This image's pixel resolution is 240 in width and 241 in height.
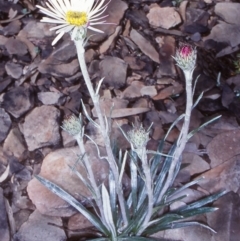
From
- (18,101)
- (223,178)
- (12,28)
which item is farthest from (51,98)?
(223,178)

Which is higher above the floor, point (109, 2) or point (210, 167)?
point (109, 2)

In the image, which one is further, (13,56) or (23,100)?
(13,56)

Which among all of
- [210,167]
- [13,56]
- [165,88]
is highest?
[13,56]

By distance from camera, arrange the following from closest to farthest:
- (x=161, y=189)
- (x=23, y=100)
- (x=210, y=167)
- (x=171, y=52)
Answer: (x=161, y=189) < (x=210, y=167) < (x=23, y=100) < (x=171, y=52)

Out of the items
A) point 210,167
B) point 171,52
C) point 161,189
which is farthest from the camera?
point 171,52

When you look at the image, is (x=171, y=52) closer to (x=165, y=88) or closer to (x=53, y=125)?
(x=165, y=88)

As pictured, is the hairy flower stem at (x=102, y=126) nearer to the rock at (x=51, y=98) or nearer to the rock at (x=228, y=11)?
the rock at (x=51, y=98)

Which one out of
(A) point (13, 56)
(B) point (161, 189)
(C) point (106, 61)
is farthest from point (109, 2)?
(B) point (161, 189)

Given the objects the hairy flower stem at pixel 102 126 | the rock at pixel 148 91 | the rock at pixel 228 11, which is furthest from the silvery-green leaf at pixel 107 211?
the rock at pixel 228 11
